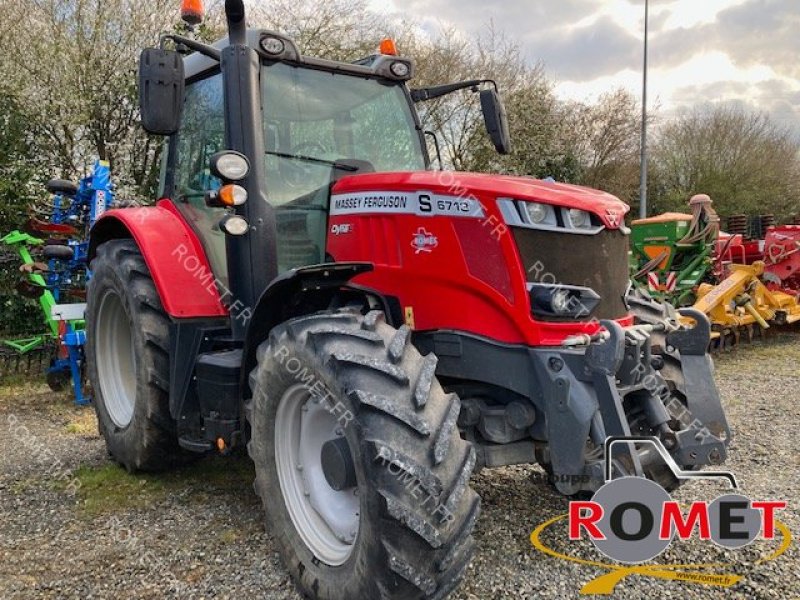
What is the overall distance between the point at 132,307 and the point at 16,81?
731 cm

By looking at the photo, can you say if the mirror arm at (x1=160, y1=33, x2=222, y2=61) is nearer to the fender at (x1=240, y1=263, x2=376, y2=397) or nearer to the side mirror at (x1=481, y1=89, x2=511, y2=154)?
the fender at (x1=240, y1=263, x2=376, y2=397)

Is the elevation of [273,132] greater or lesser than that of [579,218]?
greater

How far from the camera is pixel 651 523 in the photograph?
248 centimetres

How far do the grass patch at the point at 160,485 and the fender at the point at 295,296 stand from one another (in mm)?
932

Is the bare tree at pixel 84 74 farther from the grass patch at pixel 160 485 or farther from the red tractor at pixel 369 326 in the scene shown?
the grass patch at pixel 160 485

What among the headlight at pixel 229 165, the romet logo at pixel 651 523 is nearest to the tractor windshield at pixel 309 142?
the headlight at pixel 229 165

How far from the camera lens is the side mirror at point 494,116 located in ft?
12.6

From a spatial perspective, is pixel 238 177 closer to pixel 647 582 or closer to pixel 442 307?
pixel 442 307

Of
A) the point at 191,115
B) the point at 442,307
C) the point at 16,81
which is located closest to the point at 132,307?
the point at 191,115

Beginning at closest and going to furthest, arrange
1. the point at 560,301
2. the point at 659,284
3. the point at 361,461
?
the point at 361,461 → the point at 560,301 → the point at 659,284

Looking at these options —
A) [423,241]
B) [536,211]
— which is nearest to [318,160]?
[423,241]

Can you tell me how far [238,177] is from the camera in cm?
287

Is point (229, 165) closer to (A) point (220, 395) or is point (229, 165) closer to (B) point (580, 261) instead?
(A) point (220, 395)

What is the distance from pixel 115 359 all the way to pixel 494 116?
8.95 ft
